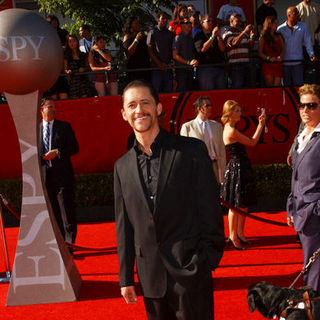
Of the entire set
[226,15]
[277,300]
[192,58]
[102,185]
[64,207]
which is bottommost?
[102,185]

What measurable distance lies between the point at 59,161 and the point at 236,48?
453 centimetres

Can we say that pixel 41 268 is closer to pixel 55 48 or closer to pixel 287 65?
pixel 55 48

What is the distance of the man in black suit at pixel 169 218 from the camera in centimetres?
304

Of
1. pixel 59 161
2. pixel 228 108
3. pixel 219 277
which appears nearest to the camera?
pixel 219 277

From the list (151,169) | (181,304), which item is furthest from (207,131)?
(181,304)

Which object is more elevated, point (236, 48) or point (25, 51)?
point (25, 51)

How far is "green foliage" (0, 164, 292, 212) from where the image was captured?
10242mm

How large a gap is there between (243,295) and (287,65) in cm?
621

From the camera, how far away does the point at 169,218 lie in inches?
120

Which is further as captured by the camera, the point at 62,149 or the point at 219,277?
the point at 62,149

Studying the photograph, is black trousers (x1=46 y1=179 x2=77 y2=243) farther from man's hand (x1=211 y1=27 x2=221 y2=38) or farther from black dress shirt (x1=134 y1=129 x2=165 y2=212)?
black dress shirt (x1=134 y1=129 x2=165 y2=212)

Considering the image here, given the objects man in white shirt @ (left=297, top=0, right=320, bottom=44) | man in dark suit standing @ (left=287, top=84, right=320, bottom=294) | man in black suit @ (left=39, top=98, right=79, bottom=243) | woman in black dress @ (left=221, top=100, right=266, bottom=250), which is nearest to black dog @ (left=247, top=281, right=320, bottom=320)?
man in dark suit standing @ (left=287, top=84, right=320, bottom=294)

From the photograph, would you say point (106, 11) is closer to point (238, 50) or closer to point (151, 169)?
point (238, 50)

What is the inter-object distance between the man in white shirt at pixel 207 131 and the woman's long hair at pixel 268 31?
11.1 ft
